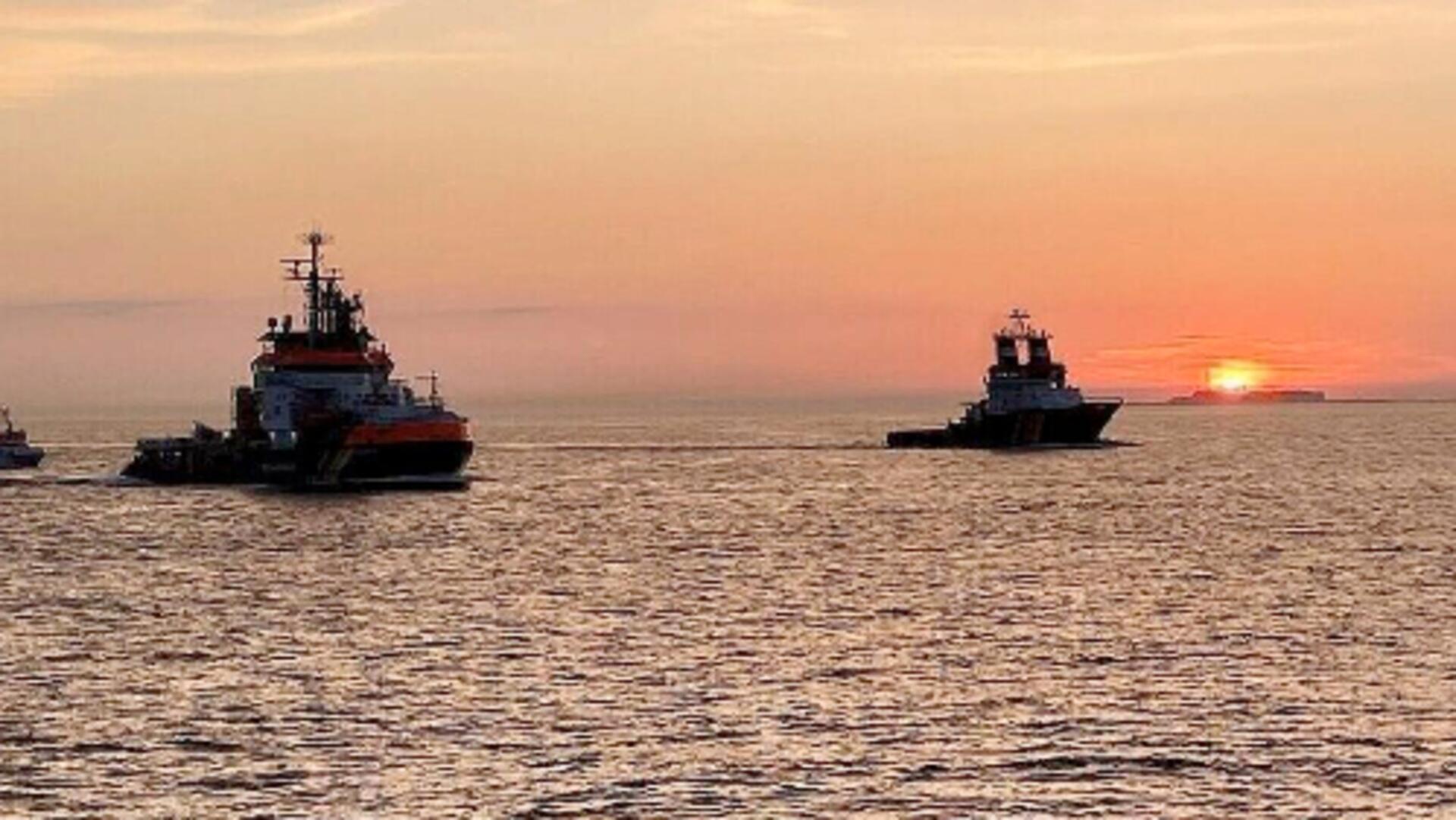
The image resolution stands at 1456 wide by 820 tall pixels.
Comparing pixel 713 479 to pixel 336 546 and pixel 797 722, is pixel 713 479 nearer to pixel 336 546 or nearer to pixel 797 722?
pixel 336 546

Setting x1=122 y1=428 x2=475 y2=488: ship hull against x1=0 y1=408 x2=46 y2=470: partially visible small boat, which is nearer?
x1=122 y1=428 x2=475 y2=488: ship hull

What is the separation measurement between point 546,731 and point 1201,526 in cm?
7197

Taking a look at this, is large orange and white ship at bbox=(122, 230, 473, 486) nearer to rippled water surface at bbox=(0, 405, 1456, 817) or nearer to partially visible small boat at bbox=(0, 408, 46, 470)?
rippled water surface at bbox=(0, 405, 1456, 817)

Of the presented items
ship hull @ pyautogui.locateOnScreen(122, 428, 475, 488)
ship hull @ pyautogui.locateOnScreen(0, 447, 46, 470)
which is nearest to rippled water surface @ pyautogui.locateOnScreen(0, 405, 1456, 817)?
ship hull @ pyautogui.locateOnScreen(122, 428, 475, 488)

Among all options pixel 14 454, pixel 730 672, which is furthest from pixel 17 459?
pixel 730 672

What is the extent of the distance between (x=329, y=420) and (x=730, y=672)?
8441 centimetres

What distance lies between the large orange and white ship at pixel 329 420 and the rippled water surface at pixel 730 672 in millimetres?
23490

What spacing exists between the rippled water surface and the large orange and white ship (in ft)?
77.1

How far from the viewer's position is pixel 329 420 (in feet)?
441

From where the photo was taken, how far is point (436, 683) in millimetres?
51750

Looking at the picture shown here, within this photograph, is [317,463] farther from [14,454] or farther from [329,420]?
[14,454]

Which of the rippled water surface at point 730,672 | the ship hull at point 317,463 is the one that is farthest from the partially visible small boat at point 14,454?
the rippled water surface at point 730,672

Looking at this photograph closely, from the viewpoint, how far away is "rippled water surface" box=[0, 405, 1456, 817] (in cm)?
3909

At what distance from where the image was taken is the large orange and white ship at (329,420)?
434 ft
